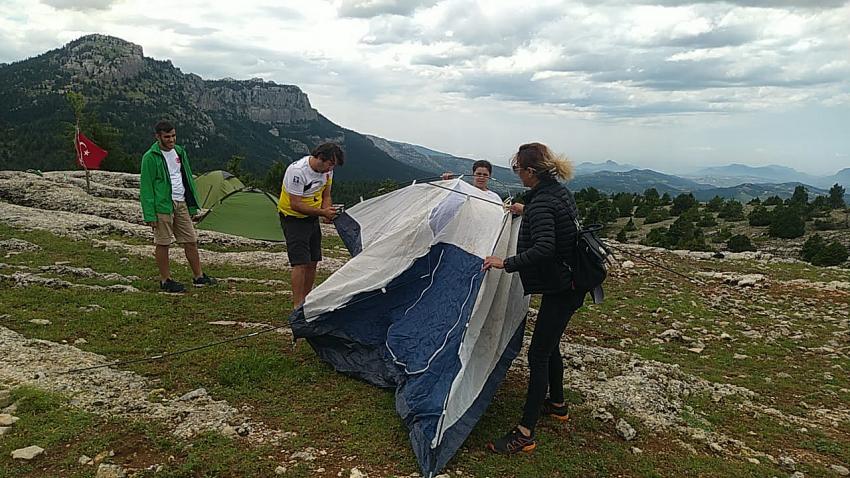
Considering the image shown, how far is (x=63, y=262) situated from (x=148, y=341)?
665cm

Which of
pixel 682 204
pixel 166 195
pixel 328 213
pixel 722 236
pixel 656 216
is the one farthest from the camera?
pixel 682 204

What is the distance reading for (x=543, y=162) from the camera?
17.1 ft

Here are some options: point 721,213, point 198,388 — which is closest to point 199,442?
point 198,388

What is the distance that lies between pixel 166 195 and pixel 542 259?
296 inches

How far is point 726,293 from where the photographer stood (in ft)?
45.1

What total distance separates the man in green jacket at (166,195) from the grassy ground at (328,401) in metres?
1.08

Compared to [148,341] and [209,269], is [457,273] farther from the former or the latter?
[209,269]

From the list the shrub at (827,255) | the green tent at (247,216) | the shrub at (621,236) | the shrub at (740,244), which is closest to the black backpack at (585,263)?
the green tent at (247,216)

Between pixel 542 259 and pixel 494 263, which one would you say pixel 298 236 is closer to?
pixel 494 263

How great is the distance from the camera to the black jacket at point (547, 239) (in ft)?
16.5

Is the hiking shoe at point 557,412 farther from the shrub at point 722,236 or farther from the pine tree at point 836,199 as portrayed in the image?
the pine tree at point 836,199

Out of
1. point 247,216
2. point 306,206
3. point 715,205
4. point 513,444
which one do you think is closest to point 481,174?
point 306,206

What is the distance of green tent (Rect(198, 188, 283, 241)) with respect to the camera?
1309 centimetres

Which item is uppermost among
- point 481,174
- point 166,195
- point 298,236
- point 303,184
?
point 481,174
